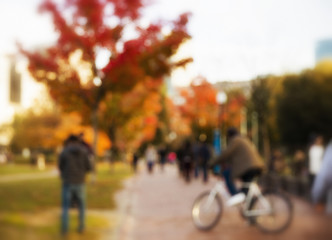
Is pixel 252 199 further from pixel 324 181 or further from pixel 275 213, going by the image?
pixel 324 181

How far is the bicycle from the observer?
791cm

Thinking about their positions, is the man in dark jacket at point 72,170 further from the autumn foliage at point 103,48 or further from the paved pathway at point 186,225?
the autumn foliage at point 103,48

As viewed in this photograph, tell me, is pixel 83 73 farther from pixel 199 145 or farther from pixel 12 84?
pixel 12 84

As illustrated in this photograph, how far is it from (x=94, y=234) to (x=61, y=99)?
9.82 metres

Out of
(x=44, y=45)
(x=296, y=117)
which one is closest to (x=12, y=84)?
(x=44, y=45)

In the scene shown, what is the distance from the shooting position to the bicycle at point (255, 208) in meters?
7.91

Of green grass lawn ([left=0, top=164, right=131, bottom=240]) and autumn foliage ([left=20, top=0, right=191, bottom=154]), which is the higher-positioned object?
autumn foliage ([left=20, top=0, right=191, bottom=154])

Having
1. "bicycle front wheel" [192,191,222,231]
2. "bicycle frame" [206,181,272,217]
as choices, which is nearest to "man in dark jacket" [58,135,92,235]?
"bicycle front wheel" [192,191,222,231]

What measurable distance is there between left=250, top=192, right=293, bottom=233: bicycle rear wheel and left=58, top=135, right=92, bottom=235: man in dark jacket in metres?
2.77

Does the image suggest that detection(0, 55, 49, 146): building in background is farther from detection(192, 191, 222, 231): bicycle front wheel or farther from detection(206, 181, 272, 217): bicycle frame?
detection(206, 181, 272, 217): bicycle frame

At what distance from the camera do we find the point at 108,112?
3066cm

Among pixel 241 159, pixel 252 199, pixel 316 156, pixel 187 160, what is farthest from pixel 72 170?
pixel 187 160

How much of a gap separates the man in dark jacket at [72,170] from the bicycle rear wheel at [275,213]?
9.10ft

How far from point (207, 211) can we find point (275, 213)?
1155 mm
